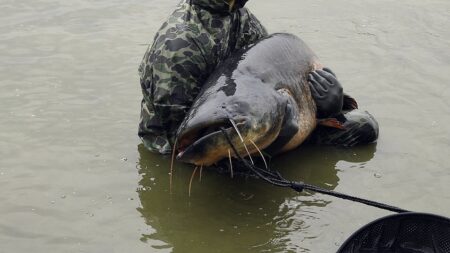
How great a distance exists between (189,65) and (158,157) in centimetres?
77

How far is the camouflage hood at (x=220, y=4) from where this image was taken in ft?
13.9

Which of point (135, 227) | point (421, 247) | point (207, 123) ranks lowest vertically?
point (135, 227)

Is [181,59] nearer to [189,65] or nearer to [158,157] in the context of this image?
[189,65]

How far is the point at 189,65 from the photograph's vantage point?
416cm

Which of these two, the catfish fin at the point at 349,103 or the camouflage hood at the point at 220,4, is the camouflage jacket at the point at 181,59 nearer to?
the camouflage hood at the point at 220,4

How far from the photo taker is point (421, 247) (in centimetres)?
309

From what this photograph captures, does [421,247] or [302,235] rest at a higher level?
[421,247]

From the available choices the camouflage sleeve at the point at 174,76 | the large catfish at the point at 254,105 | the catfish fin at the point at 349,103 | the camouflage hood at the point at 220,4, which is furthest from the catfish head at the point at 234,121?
the catfish fin at the point at 349,103

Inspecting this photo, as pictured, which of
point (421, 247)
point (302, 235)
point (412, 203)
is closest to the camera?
point (421, 247)

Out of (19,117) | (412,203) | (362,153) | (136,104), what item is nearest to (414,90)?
(362,153)

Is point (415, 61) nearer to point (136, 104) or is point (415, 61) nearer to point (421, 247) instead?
point (136, 104)

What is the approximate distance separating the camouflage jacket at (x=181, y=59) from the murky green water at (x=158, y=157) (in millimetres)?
335

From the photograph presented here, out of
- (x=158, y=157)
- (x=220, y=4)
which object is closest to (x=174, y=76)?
(x=220, y=4)

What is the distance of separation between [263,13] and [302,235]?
14.0ft
